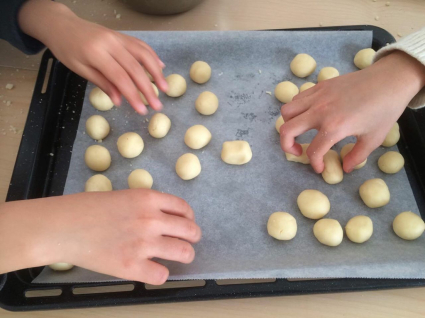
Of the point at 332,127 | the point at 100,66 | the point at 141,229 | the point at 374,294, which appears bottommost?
the point at 374,294

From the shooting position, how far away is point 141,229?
698 millimetres

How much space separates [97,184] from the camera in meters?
0.89

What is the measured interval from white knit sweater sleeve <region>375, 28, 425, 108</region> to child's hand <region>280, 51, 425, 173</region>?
19 mm

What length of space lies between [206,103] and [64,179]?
15.4 inches

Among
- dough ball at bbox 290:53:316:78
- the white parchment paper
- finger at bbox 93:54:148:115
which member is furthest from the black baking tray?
finger at bbox 93:54:148:115

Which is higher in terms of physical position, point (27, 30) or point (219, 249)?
point (27, 30)

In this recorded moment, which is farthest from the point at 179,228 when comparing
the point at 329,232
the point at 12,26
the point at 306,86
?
the point at 12,26

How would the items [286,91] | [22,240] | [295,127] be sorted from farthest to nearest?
1. [286,91]
2. [295,127]
3. [22,240]

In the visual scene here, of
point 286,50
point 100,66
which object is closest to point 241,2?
point 286,50

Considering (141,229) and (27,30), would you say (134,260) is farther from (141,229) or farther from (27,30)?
(27,30)

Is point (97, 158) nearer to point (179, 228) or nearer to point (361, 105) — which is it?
point (179, 228)

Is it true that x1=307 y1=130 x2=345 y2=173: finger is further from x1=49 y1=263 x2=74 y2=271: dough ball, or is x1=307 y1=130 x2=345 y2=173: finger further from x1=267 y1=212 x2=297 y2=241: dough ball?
x1=49 y1=263 x2=74 y2=271: dough ball

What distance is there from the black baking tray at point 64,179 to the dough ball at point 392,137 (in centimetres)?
3

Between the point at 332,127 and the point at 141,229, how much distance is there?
1.35ft
